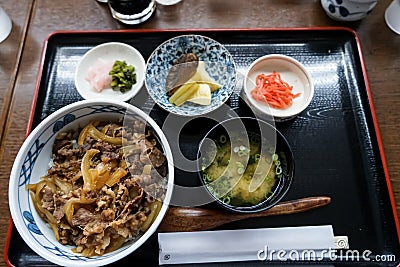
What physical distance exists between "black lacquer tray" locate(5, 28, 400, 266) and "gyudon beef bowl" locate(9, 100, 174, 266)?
0.52ft

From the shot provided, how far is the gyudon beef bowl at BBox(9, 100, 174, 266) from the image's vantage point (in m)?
1.17

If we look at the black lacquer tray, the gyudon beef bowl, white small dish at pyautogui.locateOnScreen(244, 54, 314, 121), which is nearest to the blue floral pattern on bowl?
the gyudon beef bowl

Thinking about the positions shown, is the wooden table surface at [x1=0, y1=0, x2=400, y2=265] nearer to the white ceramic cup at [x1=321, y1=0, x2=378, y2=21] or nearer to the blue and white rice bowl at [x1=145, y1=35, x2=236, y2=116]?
the white ceramic cup at [x1=321, y1=0, x2=378, y2=21]

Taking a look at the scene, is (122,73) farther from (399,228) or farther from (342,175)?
(399,228)

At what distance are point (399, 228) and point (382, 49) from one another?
77 cm

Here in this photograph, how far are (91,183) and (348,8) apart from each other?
1.22 meters

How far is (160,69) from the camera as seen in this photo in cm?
155

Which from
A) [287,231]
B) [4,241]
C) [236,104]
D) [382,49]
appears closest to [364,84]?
[382,49]

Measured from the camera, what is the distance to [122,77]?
5.03ft

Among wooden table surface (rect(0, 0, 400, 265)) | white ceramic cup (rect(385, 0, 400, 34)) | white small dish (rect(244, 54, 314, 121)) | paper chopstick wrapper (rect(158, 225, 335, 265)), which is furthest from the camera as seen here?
white ceramic cup (rect(385, 0, 400, 34))

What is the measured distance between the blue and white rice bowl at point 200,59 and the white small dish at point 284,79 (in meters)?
0.08

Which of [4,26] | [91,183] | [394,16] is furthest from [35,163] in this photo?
[394,16]

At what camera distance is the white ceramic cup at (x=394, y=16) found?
5.55 ft
